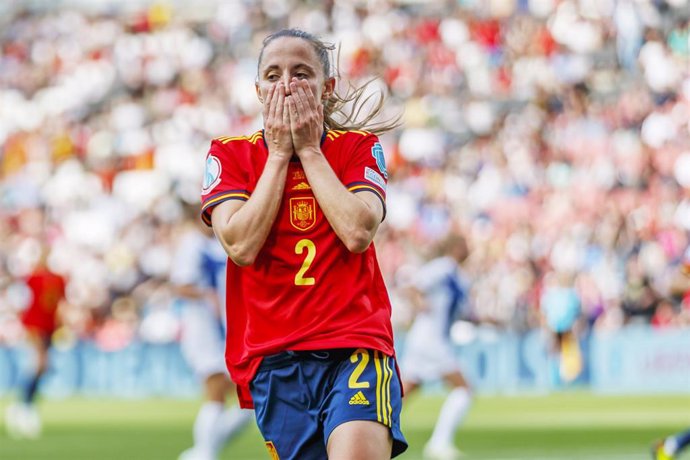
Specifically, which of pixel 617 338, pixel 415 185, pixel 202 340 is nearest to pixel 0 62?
pixel 415 185

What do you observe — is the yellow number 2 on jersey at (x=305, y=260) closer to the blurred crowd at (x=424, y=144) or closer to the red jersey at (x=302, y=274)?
the red jersey at (x=302, y=274)

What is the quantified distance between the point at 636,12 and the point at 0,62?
1662 centimetres

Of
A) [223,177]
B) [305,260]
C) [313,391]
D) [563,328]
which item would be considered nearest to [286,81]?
[223,177]

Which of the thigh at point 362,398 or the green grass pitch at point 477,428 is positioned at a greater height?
the thigh at point 362,398

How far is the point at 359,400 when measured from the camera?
513 cm

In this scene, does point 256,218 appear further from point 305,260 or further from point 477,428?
point 477,428

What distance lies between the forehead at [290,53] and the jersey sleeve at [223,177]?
0.35 metres

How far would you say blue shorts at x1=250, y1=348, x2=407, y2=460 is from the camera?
519cm

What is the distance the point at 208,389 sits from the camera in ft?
40.8

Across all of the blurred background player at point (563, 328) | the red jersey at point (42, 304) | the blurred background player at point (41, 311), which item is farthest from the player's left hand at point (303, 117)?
the blurred background player at point (563, 328)

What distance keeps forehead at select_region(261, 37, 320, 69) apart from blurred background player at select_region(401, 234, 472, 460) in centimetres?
934

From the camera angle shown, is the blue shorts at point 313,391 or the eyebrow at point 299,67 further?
the eyebrow at point 299,67

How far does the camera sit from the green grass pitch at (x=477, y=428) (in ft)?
46.5

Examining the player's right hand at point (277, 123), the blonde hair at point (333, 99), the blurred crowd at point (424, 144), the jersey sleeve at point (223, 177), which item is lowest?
the jersey sleeve at point (223, 177)
